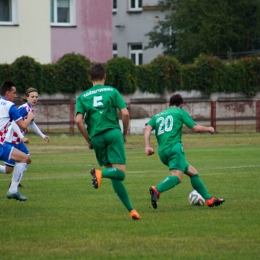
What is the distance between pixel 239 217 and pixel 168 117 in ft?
5.79

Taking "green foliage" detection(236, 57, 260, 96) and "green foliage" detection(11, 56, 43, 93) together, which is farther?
"green foliage" detection(236, 57, 260, 96)

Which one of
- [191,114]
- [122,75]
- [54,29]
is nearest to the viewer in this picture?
[122,75]

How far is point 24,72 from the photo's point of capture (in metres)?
34.8

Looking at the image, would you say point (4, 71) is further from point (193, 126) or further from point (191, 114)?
point (193, 126)

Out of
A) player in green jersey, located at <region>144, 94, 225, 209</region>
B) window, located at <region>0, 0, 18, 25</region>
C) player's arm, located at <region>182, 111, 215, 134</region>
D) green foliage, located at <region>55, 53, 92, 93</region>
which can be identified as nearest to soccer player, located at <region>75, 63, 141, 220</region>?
player in green jersey, located at <region>144, 94, 225, 209</region>

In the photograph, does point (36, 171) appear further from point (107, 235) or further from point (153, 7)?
point (153, 7)

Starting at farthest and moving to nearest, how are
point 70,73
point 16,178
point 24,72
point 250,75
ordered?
1. point 250,75
2. point 70,73
3. point 24,72
4. point 16,178

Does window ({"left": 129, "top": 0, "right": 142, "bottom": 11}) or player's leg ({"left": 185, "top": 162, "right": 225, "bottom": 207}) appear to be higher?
window ({"left": 129, "top": 0, "right": 142, "bottom": 11})

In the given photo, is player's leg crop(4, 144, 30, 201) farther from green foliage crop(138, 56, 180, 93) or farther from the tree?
the tree

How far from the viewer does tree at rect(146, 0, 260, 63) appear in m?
47.0

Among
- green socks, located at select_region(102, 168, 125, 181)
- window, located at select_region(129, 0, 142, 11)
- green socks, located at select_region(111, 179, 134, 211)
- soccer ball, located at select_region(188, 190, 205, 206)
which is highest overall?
window, located at select_region(129, 0, 142, 11)

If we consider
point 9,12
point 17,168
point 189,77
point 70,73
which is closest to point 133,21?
point 9,12

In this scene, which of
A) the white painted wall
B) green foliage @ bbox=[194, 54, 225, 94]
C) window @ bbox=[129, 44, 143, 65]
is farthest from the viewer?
window @ bbox=[129, 44, 143, 65]

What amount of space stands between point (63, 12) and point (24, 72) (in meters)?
8.42
